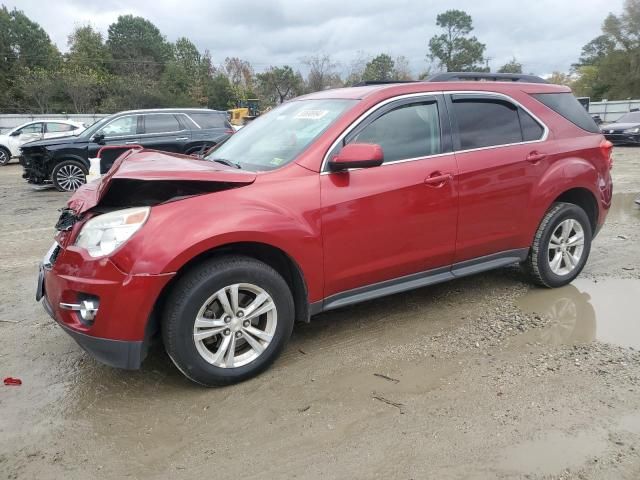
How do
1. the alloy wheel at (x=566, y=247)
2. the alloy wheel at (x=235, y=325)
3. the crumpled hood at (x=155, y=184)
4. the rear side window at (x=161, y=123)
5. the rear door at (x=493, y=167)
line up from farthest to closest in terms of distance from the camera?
the rear side window at (x=161, y=123), the alloy wheel at (x=566, y=247), the rear door at (x=493, y=167), the alloy wheel at (x=235, y=325), the crumpled hood at (x=155, y=184)

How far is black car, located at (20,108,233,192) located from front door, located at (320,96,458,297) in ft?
27.1

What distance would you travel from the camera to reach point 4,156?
60.4 feet

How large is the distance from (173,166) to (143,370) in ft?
4.41

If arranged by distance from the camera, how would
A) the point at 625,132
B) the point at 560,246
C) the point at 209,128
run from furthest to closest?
1. the point at 625,132
2. the point at 209,128
3. the point at 560,246

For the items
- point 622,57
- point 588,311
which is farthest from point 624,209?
point 622,57

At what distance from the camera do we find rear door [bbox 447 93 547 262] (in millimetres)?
3783

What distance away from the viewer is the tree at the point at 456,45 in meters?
72.8

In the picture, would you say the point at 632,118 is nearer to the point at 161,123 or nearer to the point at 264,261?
the point at 161,123

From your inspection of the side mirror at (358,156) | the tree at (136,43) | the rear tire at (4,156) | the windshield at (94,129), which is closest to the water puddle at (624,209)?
the side mirror at (358,156)

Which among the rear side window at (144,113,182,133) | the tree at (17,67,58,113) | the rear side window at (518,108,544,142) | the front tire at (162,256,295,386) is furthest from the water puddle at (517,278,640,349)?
the tree at (17,67,58,113)

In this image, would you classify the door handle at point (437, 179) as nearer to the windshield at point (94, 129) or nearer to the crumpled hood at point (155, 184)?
the crumpled hood at point (155, 184)

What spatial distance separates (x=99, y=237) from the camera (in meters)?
2.77

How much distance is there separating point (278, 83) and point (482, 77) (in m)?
51.6

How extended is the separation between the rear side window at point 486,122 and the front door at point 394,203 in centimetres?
19
